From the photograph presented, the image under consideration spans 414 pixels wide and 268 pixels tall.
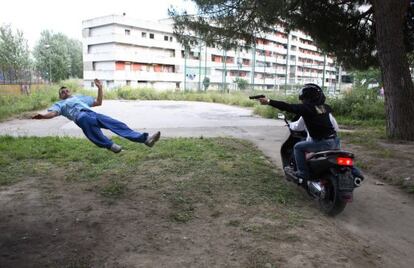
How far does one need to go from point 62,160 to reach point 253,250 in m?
5.40

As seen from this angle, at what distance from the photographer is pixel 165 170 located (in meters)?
7.26

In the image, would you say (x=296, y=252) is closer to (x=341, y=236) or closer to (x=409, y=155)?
(x=341, y=236)

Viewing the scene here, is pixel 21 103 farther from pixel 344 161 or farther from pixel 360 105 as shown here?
pixel 344 161

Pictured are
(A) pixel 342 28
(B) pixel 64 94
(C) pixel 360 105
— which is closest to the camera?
(B) pixel 64 94

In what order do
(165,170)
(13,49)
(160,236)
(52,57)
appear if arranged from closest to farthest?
1. (160,236)
2. (165,170)
3. (13,49)
4. (52,57)

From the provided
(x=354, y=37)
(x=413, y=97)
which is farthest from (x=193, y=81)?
(x=413, y=97)

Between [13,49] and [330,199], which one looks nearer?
[330,199]

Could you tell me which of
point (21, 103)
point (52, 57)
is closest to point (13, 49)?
point (21, 103)

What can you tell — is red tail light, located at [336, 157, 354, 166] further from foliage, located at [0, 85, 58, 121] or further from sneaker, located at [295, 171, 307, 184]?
foliage, located at [0, 85, 58, 121]

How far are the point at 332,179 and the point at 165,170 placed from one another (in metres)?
3.15

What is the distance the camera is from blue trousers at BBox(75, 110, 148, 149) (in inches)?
234

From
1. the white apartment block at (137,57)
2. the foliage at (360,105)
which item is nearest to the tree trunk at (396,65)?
the foliage at (360,105)

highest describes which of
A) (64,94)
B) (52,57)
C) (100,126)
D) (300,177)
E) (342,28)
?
(52,57)

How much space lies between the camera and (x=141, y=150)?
920 centimetres
